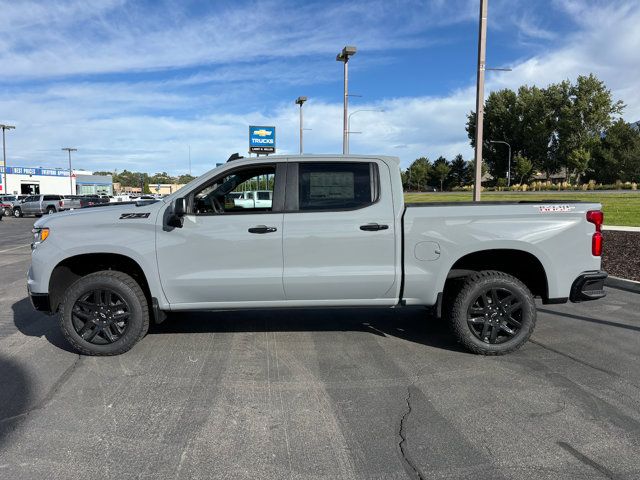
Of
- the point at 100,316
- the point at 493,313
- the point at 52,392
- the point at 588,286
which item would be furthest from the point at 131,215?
the point at 588,286

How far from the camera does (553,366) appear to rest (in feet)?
15.1

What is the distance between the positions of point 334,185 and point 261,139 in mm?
50552

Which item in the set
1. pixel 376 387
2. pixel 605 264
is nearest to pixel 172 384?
pixel 376 387

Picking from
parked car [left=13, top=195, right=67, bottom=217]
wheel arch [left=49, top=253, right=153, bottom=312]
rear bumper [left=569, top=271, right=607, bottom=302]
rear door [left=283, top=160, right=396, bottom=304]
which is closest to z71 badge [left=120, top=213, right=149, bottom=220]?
wheel arch [left=49, top=253, right=153, bottom=312]

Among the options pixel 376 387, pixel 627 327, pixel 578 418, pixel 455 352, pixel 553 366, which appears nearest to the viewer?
pixel 578 418

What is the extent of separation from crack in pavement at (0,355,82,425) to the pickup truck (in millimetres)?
256

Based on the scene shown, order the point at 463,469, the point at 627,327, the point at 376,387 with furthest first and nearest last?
1. the point at 627,327
2. the point at 376,387
3. the point at 463,469

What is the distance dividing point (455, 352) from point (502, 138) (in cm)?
9461

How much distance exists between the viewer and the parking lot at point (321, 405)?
9.87ft

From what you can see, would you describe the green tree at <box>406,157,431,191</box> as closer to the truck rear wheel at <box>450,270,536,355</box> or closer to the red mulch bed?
the red mulch bed

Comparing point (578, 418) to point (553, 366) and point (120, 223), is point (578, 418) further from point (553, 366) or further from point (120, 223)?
point (120, 223)

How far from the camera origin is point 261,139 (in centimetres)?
5391

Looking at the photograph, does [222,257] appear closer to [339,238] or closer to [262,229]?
[262,229]

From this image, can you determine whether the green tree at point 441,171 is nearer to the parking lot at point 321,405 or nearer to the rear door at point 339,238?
the parking lot at point 321,405
